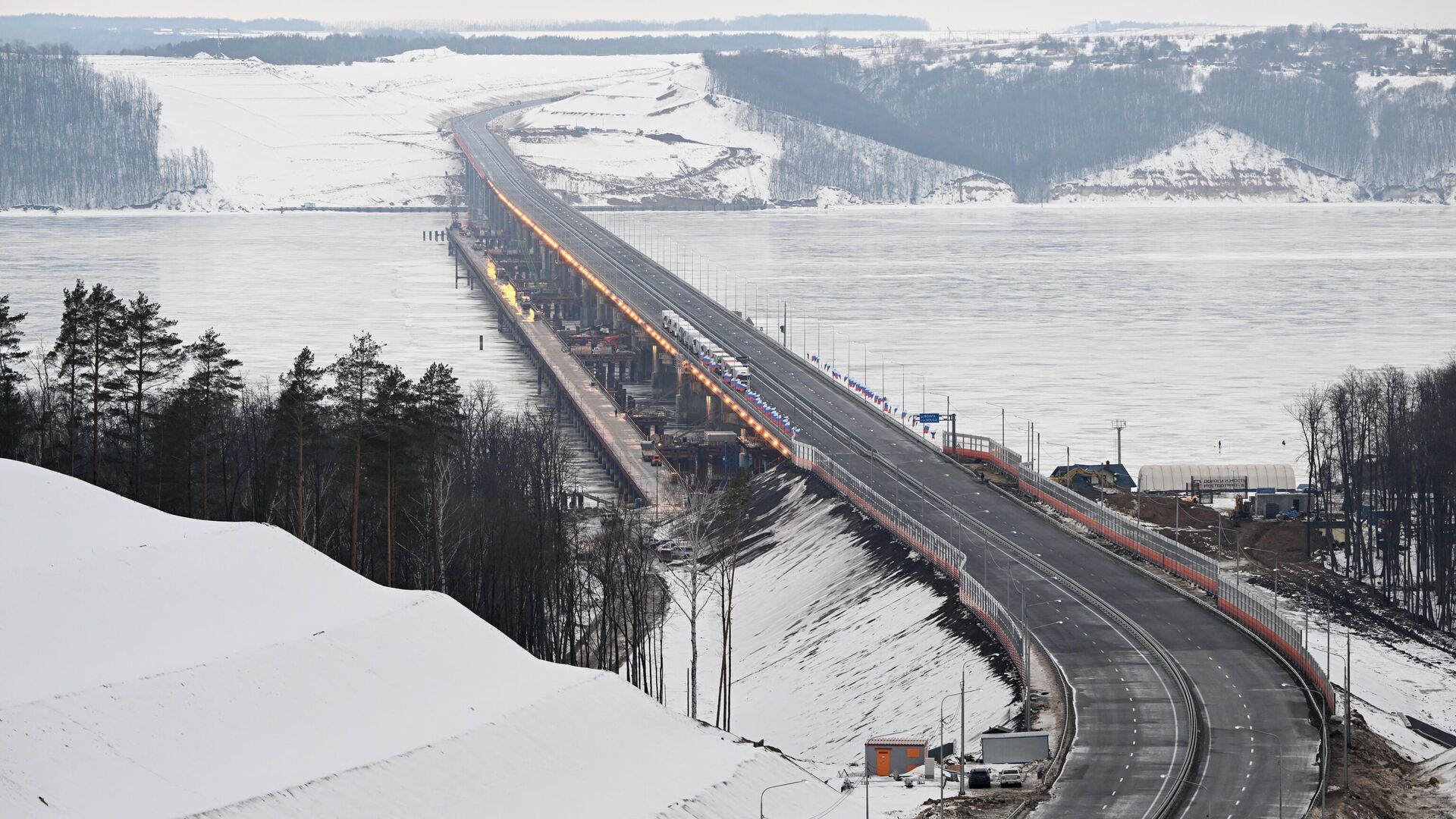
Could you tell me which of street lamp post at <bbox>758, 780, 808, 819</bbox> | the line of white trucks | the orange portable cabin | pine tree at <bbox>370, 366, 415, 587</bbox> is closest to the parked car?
the orange portable cabin

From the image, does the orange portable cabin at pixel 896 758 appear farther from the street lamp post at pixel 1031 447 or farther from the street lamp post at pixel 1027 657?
the street lamp post at pixel 1031 447

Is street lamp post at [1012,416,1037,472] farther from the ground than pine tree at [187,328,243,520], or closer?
closer

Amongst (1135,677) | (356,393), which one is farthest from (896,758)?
(356,393)

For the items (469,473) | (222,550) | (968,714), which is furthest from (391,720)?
(469,473)

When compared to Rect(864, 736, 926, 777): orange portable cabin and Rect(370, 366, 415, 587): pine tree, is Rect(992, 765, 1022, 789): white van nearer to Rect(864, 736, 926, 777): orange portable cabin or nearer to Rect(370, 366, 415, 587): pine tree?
Rect(864, 736, 926, 777): orange portable cabin

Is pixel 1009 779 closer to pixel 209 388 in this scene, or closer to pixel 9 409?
pixel 209 388

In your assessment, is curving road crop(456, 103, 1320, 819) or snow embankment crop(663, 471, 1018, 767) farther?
snow embankment crop(663, 471, 1018, 767)
